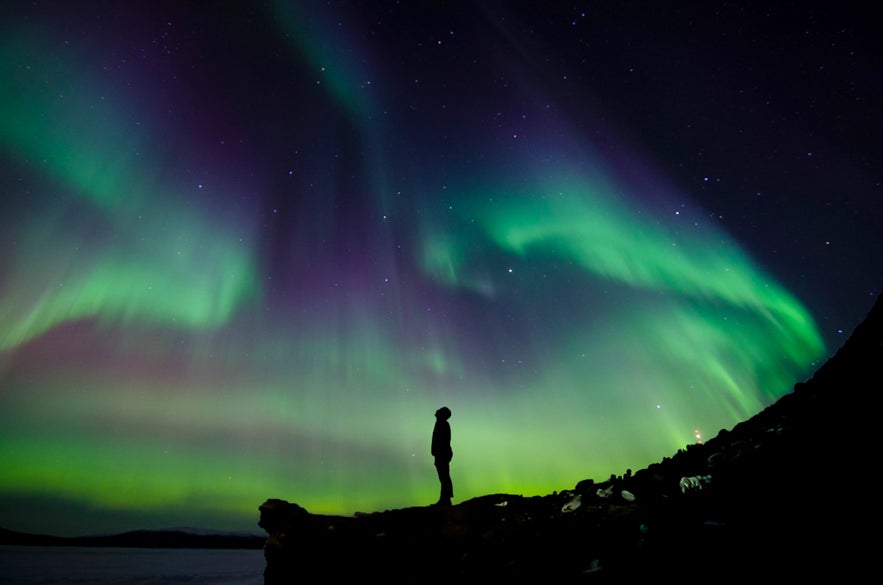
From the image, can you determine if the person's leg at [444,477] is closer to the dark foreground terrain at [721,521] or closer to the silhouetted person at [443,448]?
the silhouetted person at [443,448]

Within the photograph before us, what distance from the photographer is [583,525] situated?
5.53 meters

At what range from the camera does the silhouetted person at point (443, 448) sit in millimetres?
10742

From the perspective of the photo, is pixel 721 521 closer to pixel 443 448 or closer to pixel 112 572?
pixel 443 448

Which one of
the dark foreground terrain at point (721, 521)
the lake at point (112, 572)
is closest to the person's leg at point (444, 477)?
the dark foreground terrain at point (721, 521)

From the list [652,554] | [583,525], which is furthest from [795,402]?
[652,554]

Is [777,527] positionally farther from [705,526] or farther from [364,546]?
[364,546]

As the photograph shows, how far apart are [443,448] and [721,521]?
7.43 metres

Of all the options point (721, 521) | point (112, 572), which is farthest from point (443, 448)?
Answer: point (112, 572)

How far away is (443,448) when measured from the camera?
10.9 metres

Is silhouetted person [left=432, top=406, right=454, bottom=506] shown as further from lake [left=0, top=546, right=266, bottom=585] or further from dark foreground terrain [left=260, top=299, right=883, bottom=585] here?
lake [left=0, top=546, right=266, bottom=585]

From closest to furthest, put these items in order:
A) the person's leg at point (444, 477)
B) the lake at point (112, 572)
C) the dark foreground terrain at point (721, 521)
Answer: the dark foreground terrain at point (721, 521)
the person's leg at point (444, 477)
the lake at point (112, 572)

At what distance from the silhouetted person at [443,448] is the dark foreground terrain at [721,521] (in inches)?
81.1

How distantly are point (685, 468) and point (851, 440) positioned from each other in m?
3.70

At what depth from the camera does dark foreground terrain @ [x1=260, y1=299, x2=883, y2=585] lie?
368cm
